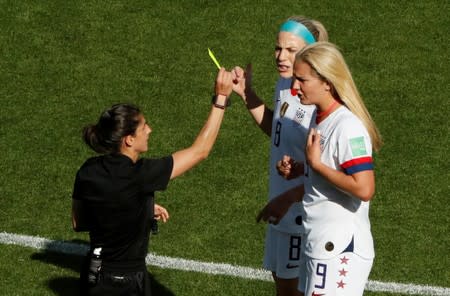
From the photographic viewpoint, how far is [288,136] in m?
8.01

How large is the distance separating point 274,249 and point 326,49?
202cm

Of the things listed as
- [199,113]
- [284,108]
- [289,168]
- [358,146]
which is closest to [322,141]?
[358,146]

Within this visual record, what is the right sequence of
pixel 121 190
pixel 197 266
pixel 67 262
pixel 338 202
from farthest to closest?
pixel 67 262 → pixel 197 266 → pixel 121 190 → pixel 338 202

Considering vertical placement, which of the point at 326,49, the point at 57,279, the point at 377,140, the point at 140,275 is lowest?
the point at 57,279

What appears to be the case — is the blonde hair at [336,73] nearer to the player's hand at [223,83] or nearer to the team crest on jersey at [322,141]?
the team crest on jersey at [322,141]

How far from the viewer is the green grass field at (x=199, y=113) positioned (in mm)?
10047

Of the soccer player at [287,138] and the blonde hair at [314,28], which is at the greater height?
the blonde hair at [314,28]

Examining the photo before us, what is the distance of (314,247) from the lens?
703 centimetres

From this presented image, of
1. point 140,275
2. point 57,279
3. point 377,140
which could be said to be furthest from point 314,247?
point 57,279

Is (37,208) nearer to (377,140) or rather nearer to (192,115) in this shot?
(192,115)

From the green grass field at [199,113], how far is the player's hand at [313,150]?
285 centimetres

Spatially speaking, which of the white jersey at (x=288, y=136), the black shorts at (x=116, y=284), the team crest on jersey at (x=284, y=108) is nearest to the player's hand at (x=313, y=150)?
the white jersey at (x=288, y=136)

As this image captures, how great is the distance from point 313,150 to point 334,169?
19cm

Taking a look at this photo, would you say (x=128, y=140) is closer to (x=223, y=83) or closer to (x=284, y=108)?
(x=223, y=83)
